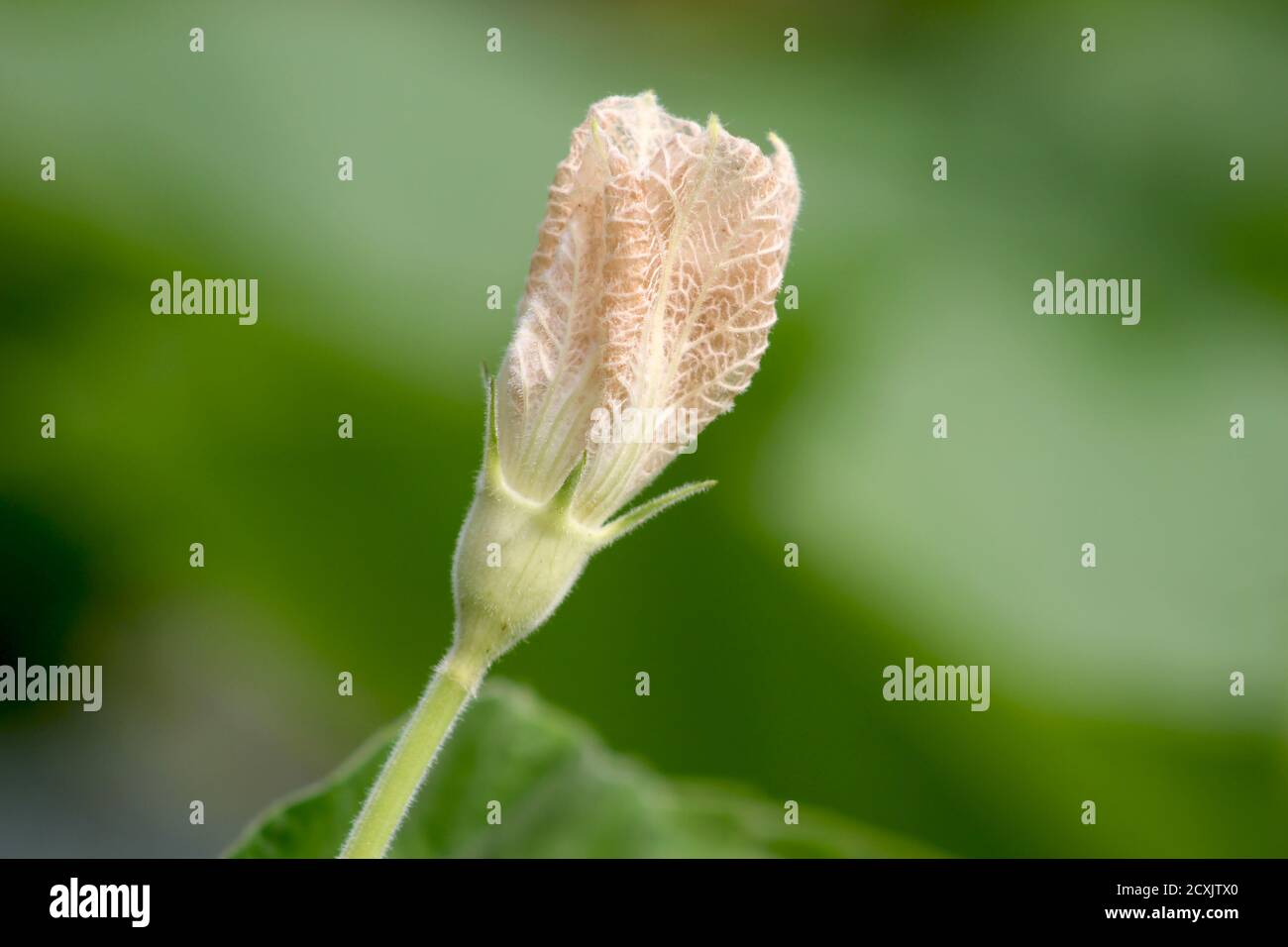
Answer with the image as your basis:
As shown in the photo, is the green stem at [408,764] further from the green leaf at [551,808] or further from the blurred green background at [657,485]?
the blurred green background at [657,485]

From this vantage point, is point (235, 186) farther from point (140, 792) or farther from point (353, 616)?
point (140, 792)

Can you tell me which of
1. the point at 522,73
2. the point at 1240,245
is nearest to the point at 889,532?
the point at 1240,245

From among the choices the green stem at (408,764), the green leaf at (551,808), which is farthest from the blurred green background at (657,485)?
the green stem at (408,764)

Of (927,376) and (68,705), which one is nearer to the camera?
(68,705)

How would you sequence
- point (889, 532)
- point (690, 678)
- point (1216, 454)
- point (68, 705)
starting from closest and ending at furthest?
point (68, 705)
point (690, 678)
point (889, 532)
point (1216, 454)

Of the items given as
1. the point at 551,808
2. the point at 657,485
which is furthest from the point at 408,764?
the point at 657,485

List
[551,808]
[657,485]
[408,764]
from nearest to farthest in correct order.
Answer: [408,764] → [551,808] → [657,485]

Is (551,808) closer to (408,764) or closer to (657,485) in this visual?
(408,764)
